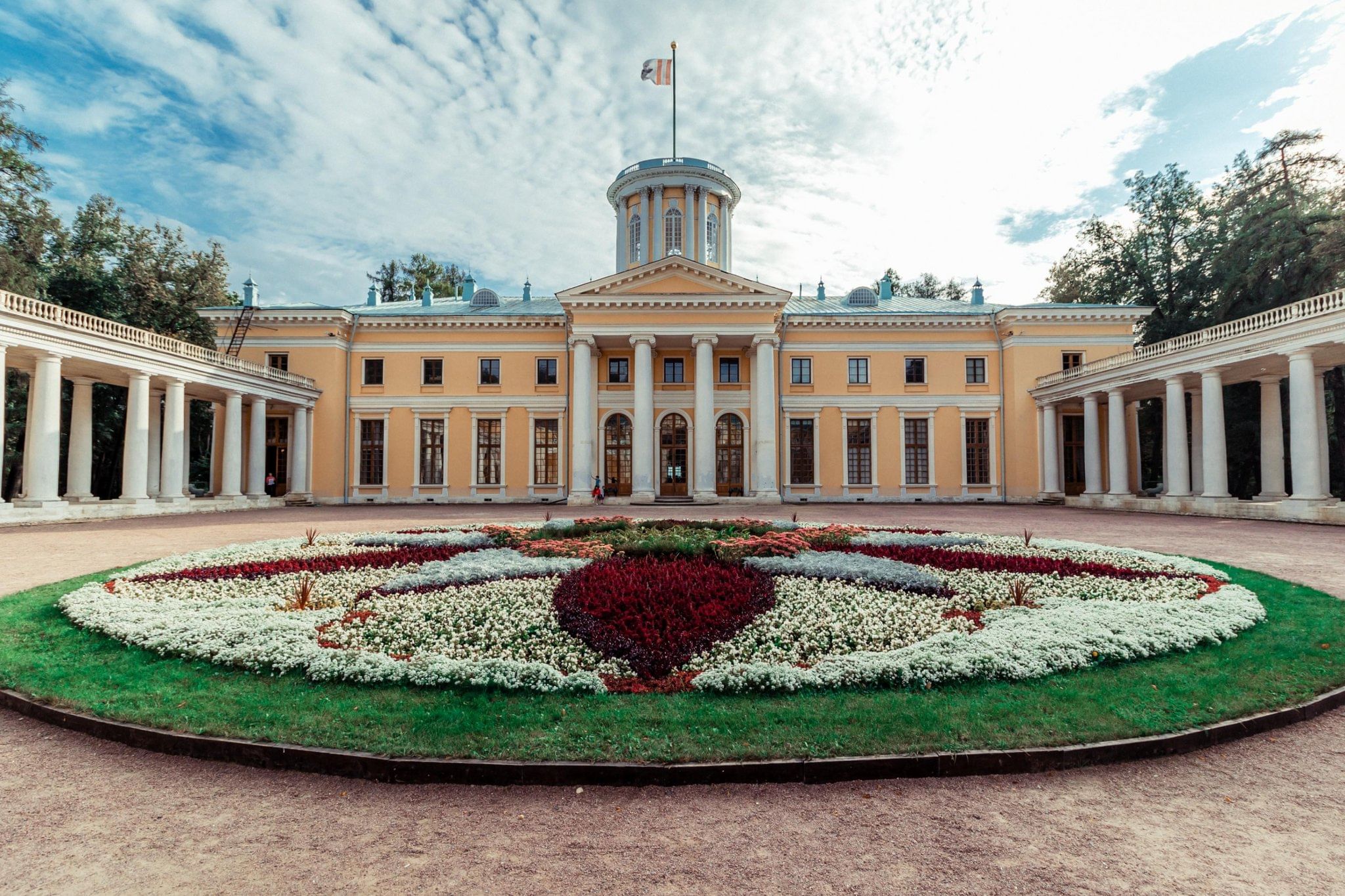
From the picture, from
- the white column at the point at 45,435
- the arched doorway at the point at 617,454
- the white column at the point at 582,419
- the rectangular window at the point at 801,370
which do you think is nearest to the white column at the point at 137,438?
the white column at the point at 45,435

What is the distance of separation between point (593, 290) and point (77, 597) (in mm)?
24973

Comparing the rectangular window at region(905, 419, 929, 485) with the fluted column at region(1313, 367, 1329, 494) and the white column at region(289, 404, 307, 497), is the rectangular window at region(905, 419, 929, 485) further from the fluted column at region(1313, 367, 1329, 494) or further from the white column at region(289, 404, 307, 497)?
the white column at region(289, 404, 307, 497)

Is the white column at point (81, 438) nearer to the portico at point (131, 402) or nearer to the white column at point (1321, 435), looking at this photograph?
the portico at point (131, 402)

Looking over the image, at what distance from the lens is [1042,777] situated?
4.01 meters

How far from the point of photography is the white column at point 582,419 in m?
30.3

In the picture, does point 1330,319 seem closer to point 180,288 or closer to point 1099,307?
point 1099,307

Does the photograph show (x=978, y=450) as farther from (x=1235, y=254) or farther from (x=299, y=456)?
(x=299, y=456)

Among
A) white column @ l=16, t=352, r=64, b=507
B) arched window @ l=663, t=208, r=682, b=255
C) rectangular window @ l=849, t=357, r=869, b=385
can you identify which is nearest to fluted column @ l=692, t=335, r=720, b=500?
rectangular window @ l=849, t=357, r=869, b=385

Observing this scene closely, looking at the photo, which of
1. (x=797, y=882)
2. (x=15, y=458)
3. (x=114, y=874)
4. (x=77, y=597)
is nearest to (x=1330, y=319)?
(x=797, y=882)

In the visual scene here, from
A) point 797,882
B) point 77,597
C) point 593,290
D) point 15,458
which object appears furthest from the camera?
point 15,458

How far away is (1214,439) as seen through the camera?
2456cm

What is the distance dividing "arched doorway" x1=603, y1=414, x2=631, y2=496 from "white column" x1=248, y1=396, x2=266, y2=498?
54.1ft

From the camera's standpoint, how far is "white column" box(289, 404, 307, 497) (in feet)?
108

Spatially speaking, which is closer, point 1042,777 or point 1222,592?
point 1042,777
